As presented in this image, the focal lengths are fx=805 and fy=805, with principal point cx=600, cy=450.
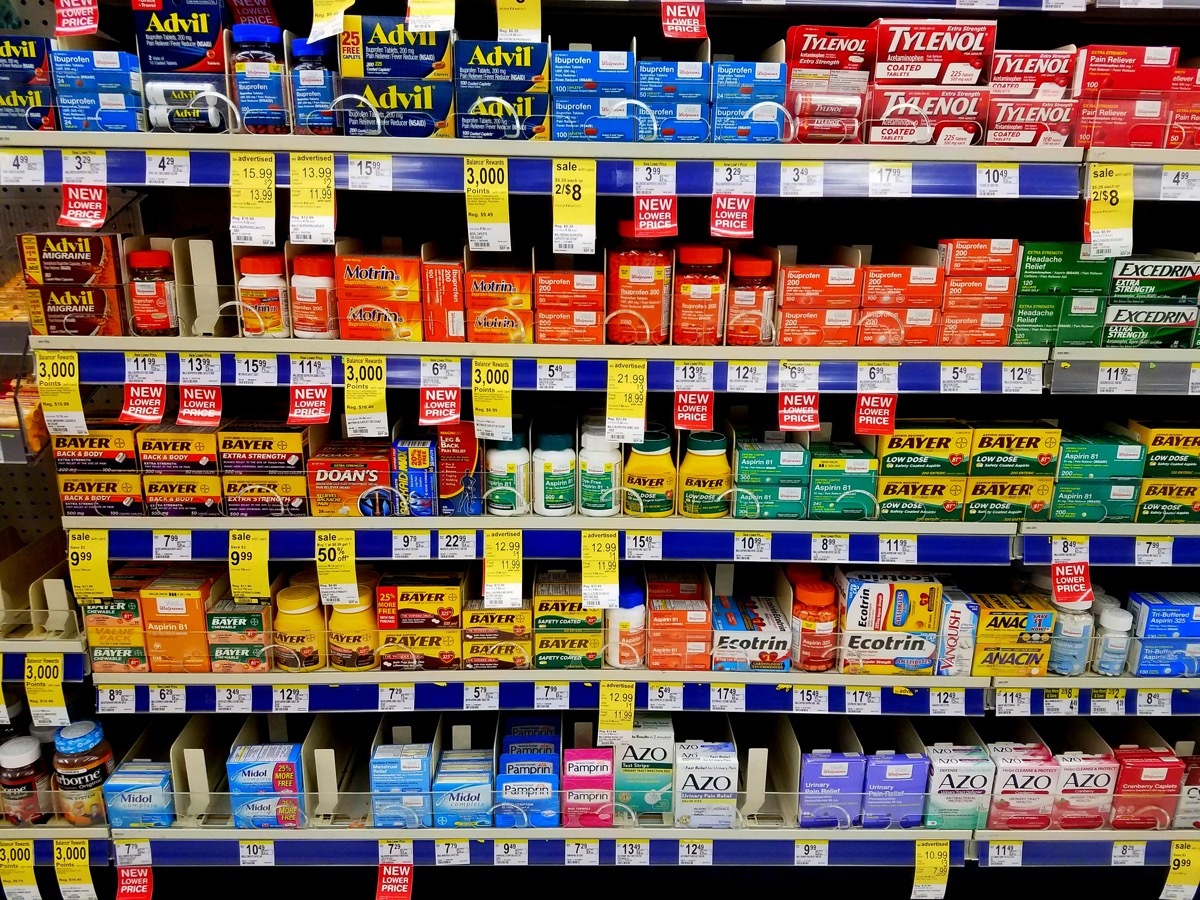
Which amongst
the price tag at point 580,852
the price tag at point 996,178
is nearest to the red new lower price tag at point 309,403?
the price tag at point 580,852

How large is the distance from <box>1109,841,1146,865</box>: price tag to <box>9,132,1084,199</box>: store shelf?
1685 millimetres

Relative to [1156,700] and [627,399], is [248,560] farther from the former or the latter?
[1156,700]

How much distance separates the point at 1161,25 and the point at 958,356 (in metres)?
1.17

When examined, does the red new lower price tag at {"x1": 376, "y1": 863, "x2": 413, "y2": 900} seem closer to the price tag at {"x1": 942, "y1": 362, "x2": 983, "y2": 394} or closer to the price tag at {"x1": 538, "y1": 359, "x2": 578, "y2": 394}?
the price tag at {"x1": 538, "y1": 359, "x2": 578, "y2": 394}

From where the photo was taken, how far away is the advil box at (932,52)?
1781mm

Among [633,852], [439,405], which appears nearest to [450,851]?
[633,852]

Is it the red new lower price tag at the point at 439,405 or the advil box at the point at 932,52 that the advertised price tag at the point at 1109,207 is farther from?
the red new lower price tag at the point at 439,405

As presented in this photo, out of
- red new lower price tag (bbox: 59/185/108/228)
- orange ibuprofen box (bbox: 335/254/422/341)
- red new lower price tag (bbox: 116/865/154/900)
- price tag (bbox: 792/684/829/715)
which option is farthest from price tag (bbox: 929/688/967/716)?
red new lower price tag (bbox: 59/185/108/228)

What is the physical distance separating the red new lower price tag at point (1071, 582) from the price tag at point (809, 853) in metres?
0.89

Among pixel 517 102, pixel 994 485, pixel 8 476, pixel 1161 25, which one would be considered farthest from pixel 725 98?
pixel 8 476

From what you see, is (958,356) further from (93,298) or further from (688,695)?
(93,298)

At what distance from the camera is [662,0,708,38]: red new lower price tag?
1.78 meters

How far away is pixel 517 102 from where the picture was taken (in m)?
1.76

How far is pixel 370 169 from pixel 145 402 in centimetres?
77
